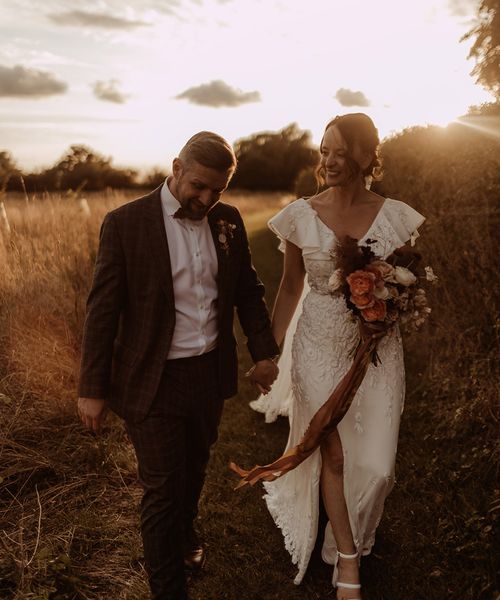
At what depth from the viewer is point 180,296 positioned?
9.74 feet

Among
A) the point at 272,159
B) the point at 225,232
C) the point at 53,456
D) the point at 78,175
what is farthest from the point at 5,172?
the point at 272,159

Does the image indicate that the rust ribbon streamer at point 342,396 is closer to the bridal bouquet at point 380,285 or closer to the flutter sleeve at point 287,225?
the bridal bouquet at point 380,285

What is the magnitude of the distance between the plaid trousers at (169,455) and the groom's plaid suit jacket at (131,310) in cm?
11

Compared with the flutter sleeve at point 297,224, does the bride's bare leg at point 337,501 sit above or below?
below

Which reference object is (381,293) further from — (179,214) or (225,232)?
(179,214)

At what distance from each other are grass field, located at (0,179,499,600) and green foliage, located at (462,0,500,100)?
159 centimetres

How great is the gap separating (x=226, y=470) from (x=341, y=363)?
181cm

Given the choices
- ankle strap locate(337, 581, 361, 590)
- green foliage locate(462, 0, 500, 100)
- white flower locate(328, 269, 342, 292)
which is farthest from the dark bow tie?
green foliage locate(462, 0, 500, 100)

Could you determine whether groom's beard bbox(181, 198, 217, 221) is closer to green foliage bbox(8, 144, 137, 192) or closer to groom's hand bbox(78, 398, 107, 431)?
groom's hand bbox(78, 398, 107, 431)

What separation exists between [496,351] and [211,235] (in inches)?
118

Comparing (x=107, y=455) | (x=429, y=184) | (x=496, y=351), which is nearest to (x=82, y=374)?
(x=107, y=455)

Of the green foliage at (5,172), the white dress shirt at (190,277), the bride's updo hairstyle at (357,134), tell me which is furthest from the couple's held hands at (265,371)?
the green foliage at (5,172)

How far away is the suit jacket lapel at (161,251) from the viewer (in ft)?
9.32

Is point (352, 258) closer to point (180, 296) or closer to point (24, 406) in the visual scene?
point (180, 296)
